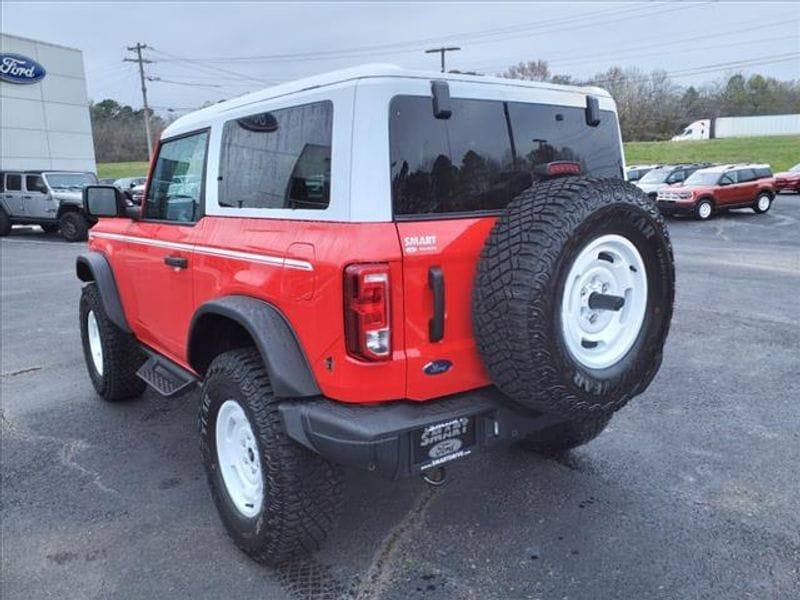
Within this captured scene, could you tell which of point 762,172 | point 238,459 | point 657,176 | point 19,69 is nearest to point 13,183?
point 19,69

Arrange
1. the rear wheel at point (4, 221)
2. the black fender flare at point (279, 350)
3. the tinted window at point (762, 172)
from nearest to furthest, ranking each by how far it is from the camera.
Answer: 1. the black fender flare at point (279, 350)
2. the rear wheel at point (4, 221)
3. the tinted window at point (762, 172)

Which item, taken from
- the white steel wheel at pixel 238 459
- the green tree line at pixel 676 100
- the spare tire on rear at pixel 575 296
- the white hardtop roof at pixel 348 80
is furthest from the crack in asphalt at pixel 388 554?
the green tree line at pixel 676 100

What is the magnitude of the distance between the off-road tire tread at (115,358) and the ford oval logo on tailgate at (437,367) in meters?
2.90

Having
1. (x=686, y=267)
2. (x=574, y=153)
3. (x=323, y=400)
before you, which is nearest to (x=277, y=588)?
(x=323, y=400)

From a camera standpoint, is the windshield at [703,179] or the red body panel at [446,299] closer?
the red body panel at [446,299]

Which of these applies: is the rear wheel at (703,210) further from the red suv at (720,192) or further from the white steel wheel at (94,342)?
the white steel wheel at (94,342)

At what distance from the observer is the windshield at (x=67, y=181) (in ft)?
58.7

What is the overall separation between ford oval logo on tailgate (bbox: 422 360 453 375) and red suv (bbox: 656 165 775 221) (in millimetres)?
19774

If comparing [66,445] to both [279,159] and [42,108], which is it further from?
[42,108]

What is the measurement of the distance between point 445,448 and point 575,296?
0.78 metres

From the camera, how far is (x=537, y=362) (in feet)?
7.53

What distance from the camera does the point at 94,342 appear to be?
16.6 ft

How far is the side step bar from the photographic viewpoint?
12.1 feet

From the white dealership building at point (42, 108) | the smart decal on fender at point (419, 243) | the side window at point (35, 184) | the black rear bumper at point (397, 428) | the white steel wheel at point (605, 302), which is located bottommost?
the black rear bumper at point (397, 428)
